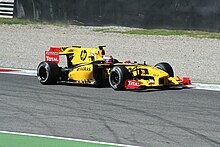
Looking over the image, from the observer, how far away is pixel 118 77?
12.7m

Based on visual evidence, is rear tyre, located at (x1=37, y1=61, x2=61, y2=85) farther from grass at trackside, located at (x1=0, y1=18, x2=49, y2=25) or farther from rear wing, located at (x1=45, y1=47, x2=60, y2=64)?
grass at trackside, located at (x1=0, y1=18, x2=49, y2=25)

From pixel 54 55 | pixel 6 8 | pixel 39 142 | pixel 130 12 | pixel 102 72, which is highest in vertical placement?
pixel 6 8

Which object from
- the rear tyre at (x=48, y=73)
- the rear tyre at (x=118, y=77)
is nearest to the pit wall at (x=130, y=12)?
the rear tyre at (x=48, y=73)

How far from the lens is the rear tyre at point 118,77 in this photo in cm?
1251

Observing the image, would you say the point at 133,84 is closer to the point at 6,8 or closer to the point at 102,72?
the point at 102,72

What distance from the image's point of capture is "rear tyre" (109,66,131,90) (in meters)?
12.5

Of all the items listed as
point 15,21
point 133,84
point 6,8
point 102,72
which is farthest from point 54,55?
point 6,8

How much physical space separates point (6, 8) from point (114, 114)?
18.5 metres

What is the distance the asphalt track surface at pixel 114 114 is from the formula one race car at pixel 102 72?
0.17 meters

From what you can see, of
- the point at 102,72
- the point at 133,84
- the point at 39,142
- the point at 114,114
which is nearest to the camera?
the point at 39,142

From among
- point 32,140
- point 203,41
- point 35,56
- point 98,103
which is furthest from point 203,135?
point 203,41

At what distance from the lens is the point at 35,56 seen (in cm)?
1972

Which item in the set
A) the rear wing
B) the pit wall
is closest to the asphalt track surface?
the rear wing

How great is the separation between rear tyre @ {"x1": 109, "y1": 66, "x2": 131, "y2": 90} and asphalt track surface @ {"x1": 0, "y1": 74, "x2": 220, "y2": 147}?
143 mm
